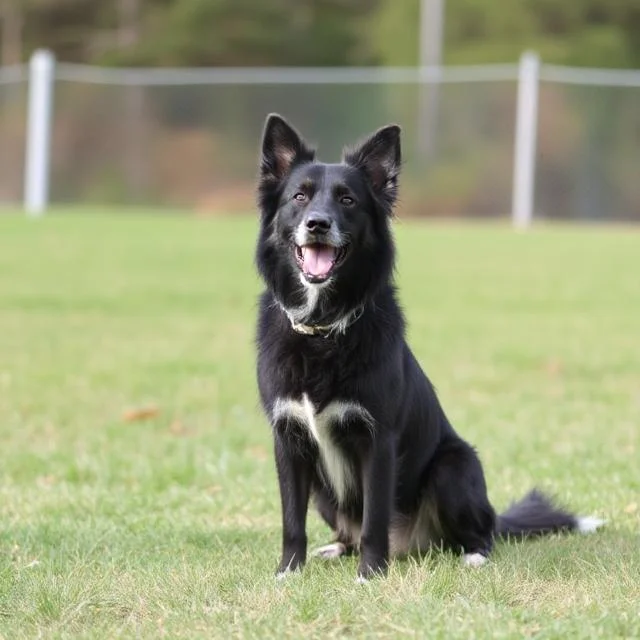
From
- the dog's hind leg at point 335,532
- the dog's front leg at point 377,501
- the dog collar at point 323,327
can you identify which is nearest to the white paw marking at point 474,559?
the dog's front leg at point 377,501

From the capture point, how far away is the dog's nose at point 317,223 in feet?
14.1

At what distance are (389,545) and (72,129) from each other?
74.9 feet

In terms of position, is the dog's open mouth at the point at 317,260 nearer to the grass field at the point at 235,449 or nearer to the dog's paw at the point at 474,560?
the grass field at the point at 235,449

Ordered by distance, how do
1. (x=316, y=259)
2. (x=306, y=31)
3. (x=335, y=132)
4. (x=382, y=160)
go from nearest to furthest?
(x=316, y=259), (x=382, y=160), (x=335, y=132), (x=306, y=31)

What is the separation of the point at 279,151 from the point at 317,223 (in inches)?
20.6

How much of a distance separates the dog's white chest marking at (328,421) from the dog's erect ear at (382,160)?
0.88 m

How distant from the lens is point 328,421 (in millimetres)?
4359

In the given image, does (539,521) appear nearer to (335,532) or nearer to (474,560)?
(474,560)

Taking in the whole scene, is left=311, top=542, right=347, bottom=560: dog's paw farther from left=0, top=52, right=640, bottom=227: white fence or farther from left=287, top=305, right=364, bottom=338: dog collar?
left=0, top=52, right=640, bottom=227: white fence

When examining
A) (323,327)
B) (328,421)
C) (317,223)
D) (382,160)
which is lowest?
(328,421)

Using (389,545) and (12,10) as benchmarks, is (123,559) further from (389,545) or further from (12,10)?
(12,10)

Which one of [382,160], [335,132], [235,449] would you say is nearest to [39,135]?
[335,132]

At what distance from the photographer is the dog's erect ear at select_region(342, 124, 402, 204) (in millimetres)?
4645

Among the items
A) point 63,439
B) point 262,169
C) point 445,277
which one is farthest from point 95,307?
point 262,169
